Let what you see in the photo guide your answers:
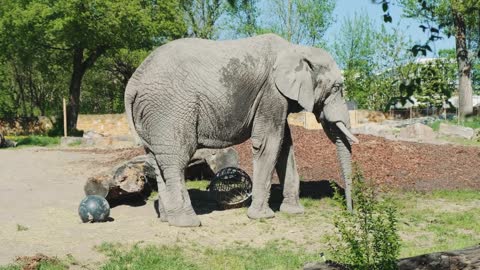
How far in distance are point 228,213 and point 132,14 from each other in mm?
23645

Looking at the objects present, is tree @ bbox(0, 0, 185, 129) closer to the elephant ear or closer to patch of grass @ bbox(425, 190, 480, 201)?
patch of grass @ bbox(425, 190, 480, 201)

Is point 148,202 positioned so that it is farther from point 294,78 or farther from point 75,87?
point 75,87

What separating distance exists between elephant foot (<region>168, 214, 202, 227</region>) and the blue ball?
3.90 feet

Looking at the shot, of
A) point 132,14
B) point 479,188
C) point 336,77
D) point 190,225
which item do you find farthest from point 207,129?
point 132,14

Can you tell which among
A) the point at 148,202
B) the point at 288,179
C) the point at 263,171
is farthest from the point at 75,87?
the point at 263,171

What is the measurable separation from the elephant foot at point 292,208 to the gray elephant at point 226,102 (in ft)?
1.74

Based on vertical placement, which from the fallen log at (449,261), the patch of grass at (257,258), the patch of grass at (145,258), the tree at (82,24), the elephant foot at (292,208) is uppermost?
the tree at (82,24)

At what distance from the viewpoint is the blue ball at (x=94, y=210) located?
10.3 m

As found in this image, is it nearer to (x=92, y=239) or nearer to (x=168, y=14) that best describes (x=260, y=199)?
(x=92, y=239)

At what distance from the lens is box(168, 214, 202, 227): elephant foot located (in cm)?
1012

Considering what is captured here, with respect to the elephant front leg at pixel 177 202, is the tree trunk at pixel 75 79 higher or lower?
higher

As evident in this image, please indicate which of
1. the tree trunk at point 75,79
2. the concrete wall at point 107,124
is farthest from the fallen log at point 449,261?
the concrete wall at point 107,124

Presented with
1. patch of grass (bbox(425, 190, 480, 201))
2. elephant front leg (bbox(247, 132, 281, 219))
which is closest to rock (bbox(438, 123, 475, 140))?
patch of grass (bbox(425, 190, 480, 201))

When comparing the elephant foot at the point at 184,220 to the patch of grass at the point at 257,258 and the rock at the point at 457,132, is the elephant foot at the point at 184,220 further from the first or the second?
the rock at the point at 457,132
